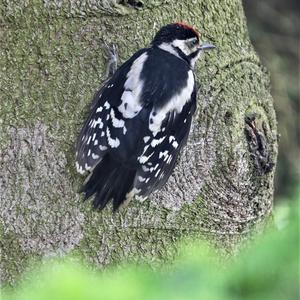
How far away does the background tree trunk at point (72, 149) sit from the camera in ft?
7.16

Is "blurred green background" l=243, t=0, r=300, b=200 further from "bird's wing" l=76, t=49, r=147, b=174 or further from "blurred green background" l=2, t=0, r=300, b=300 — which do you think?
"blurred green background" l=2, t=0, r=300, b=300

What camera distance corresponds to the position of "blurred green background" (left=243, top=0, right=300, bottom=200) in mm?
5105

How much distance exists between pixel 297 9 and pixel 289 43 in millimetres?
555

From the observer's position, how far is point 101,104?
7.59 feet

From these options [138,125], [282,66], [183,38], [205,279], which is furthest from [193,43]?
[282,66]

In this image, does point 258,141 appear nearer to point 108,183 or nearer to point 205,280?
point 108,183

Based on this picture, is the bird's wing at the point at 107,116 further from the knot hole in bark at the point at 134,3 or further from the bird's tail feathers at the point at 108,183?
the knot hole in bark at the point at 134,3

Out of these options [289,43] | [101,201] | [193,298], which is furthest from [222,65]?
[289,43]

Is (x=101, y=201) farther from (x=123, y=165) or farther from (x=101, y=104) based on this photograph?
(x=101, y=104)

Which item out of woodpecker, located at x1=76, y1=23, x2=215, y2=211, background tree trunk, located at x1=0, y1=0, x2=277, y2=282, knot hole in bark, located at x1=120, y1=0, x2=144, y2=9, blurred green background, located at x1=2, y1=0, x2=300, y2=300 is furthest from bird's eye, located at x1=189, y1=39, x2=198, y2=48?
blurred green background, located at x1=2, y1=0, x2=300, y2=300

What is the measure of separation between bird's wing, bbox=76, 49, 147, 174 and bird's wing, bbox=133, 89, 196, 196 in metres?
0.11

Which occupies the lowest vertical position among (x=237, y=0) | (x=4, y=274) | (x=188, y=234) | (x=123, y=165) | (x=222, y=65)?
(x=4, y=274)

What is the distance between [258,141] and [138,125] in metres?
0.41

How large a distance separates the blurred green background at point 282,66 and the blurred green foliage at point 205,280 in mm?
4376
